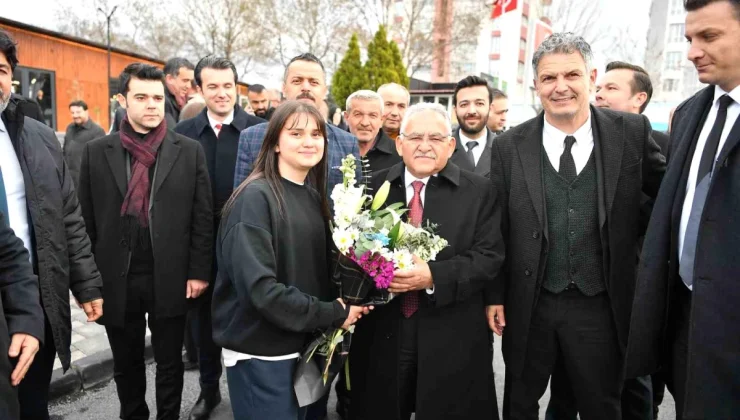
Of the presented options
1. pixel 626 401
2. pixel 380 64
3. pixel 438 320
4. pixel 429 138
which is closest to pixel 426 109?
pixel 429 138

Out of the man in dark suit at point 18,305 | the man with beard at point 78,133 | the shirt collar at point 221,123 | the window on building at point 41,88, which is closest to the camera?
the man in dark suit at point 18,305

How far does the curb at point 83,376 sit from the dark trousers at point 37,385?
1253 mm

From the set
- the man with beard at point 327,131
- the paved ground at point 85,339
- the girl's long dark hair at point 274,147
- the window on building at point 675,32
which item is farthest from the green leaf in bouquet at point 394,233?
the window on building at point 675,32

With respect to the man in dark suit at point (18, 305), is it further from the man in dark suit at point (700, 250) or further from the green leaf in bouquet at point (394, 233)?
the man in dark suit at point (700, 250)

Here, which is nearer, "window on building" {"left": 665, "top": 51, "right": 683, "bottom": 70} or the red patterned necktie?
the red patterned necktie

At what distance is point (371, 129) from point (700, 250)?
115 inches

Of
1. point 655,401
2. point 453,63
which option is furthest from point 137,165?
point 453,63

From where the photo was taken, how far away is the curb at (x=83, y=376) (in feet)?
12.7

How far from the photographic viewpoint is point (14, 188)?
2.55 metres

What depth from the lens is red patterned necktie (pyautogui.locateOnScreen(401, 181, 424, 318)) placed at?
2740 millimetres

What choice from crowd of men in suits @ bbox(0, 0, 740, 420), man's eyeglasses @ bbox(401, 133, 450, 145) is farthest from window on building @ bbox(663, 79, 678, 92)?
man's eyeglasses @ bbox(401, 133, 450, 145)

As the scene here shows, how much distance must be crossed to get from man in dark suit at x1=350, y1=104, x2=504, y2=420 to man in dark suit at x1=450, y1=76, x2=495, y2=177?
2.12 meters

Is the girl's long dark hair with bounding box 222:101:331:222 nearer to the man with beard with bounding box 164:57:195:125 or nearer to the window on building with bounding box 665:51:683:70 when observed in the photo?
the man with beard with bounding box 164:57:195:125

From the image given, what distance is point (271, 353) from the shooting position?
7.66 ft
